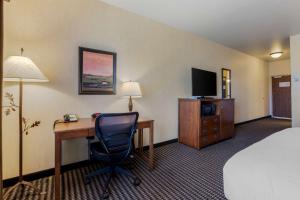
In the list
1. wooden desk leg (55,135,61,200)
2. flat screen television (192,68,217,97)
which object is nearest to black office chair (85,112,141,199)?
wooden desk leg (55,135,61,200)

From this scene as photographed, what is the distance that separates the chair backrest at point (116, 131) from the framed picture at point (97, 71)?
916 mm

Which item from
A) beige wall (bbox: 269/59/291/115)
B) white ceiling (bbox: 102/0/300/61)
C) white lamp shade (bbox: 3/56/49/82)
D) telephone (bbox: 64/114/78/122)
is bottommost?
telephone (bbox: 64/114/78/122)

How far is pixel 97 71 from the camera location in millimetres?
2494

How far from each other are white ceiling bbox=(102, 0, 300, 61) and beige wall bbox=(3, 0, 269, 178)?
0.25 metres

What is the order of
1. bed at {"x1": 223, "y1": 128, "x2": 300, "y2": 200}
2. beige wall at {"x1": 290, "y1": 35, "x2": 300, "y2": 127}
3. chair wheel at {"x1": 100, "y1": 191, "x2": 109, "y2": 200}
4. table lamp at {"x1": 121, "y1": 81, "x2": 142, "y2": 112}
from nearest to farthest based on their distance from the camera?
1. bed at {"x1": 223, "y1": 128, "x2": 300, "y2": 200}
2. chair wheel at {"x1": 100, "y1": 191, "x2": 109, "y2": 200}
3. table lamp at {"x1": 121, "y1": 81, "x2": 142, "y2": 112}
4. beige wall at {"x1": 290, "y1": 35, "x2": 300, "y2": 127}

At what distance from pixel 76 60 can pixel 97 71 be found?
331mm

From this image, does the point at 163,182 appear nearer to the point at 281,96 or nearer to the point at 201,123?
the point at 201,123

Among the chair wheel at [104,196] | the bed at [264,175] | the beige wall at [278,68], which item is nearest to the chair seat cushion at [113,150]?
the chair wheel at [104,196]

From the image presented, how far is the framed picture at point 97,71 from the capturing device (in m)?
2.35

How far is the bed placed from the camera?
0.83 metres

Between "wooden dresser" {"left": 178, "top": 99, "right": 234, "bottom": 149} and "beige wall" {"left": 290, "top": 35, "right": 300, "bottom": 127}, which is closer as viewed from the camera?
"wooden dresser" {"left": 178, "top": 99, "right": 234, "bottom": 149}

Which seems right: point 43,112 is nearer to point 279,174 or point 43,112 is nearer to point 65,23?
point 65,23

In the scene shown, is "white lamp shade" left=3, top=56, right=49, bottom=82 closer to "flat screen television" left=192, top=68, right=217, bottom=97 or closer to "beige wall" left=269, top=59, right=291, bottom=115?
"flat screen television" left=192, top=68, right=217, bottom=97

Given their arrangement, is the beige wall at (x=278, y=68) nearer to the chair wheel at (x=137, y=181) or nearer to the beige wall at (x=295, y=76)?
the beige wall at (x=295, y=76)
